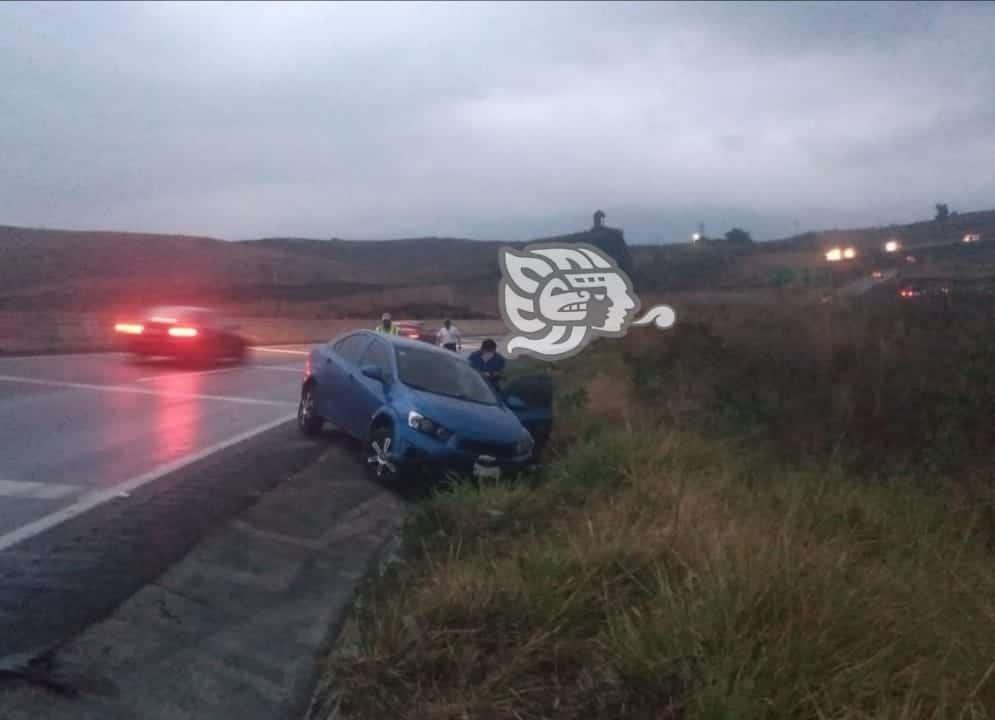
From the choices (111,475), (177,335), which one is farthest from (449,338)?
(111,475)

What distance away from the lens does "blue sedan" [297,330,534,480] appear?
12648 millimetres

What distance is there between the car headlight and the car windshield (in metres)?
0.92

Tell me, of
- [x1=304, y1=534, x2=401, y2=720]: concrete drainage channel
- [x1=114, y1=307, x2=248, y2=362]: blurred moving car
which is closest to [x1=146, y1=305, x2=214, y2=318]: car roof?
[x1=114, y1=307, x2=248, y2=362]: blurred moving car

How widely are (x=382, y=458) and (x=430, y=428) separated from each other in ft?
1.90

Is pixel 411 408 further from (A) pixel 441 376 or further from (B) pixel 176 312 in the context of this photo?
(B) pixel 176 312

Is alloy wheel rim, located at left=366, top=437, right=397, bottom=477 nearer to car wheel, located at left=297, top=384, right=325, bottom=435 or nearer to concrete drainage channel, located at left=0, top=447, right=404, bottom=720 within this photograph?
concrete drainage channel, located at left=0, top=447, right=404, bottom=720

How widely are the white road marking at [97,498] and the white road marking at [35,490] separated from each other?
0.88 feet

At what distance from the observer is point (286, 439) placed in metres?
15.4

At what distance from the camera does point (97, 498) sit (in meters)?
11.0

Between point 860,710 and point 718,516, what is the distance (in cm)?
311

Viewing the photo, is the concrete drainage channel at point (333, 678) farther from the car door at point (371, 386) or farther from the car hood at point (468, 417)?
the car door at point (371, 386)

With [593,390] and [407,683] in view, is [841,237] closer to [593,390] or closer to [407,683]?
[593,390]

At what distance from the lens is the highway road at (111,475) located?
7.68 meters

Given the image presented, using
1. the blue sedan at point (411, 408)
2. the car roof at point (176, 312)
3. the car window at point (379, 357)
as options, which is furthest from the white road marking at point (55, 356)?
the car window at point (379, 357)
